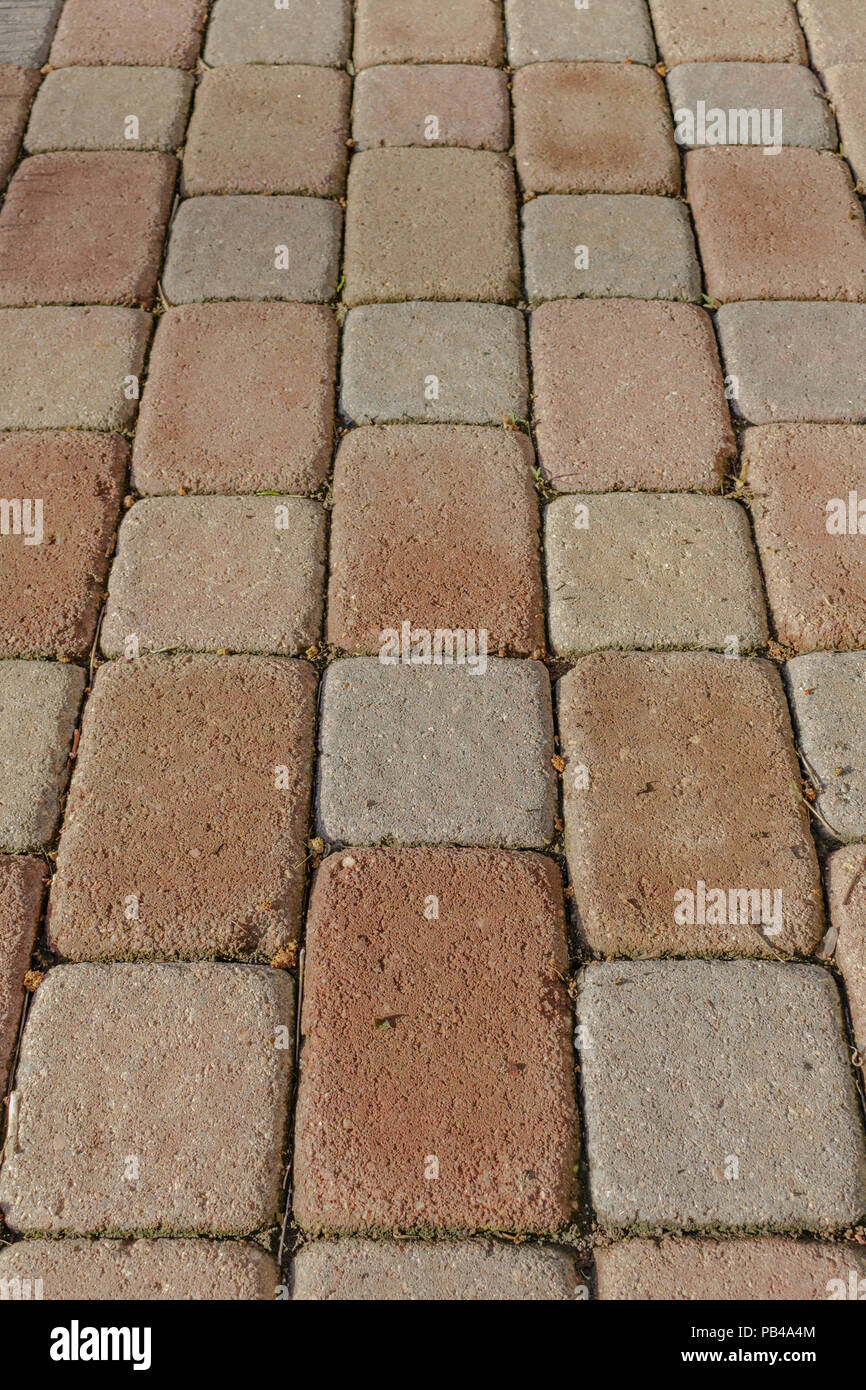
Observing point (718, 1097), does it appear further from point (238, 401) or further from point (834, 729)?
point (238, 401)

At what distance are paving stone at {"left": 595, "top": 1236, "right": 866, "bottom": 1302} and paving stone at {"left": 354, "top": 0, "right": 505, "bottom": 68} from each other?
11.1 feet

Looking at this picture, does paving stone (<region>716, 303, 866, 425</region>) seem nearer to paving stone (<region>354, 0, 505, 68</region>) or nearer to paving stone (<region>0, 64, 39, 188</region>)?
paving stone (<region>354, 0, 505, 68</region>)

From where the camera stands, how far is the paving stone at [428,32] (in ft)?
11.6

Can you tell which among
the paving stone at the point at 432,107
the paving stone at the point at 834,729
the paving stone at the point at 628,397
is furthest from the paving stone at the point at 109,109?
the paving stone at the point at 834,729

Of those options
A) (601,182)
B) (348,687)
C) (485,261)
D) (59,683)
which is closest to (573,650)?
(348,687)

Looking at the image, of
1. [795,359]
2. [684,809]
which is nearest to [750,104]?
[795,359]

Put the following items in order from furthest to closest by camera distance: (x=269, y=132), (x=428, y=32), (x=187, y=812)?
(x=428, y=32)
(x=269, y=132)
(x=187, y=812)

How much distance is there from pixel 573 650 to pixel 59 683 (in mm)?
1081

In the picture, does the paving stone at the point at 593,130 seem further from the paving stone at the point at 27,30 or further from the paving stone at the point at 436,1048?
the paving stone at the point at 436,1048

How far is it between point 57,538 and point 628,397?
1409 mm

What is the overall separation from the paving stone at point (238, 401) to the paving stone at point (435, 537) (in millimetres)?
126

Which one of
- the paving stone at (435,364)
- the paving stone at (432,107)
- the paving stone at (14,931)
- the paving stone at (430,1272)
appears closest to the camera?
the paving stone at (430,1272)

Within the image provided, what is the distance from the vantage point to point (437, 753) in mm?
2225

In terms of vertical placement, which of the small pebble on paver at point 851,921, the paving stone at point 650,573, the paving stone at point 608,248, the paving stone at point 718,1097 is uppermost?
the paving stone at point 608,248
